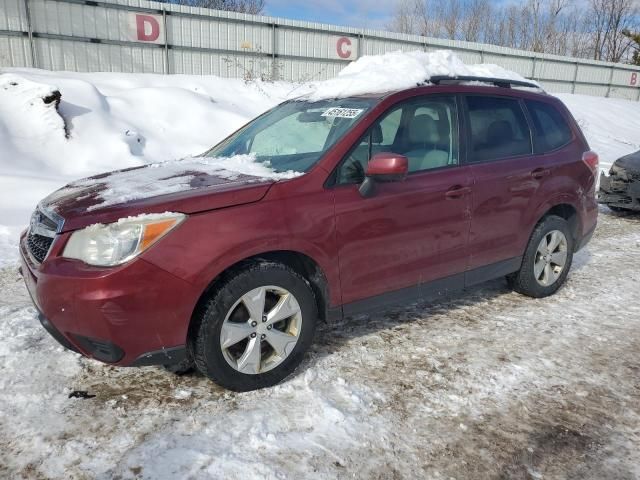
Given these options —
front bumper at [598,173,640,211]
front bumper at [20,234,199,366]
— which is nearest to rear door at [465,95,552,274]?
front bumper at [20,234,199,366]

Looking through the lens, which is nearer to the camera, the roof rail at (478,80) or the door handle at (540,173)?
the roof rail at (478,80)

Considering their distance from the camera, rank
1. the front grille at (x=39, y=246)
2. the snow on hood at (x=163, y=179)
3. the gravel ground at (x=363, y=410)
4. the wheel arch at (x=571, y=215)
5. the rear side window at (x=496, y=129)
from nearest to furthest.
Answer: the gravel ground at (x=363, y=410), the front grille at (x=39, y=246), the snow on hood at (x=163, y=179), the rear side window at (x=496, y=129), the wheel arch at (x=571, y=215)

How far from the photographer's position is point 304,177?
9.82 ft

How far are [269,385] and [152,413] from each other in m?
0.65

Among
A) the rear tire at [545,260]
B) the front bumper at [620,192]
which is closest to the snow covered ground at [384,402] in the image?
the rear tire at [545,260]

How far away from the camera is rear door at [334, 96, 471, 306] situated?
3.14 metres

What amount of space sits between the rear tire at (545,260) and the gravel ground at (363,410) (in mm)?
563

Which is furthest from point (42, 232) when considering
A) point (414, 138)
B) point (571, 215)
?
point (571, 215)

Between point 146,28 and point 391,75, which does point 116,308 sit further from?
point 146,28

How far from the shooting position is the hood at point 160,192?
2.59 m

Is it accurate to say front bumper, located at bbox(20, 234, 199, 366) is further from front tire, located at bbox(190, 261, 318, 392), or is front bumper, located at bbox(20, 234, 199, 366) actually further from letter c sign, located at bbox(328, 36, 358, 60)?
letter c sign, located at bbox(328, 36, 358, 60)

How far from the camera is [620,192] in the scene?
770 centimetres

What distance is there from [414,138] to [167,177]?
166cm

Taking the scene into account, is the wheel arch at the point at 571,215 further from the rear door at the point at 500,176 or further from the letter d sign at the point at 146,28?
the letter d sign at the point at 146,28
